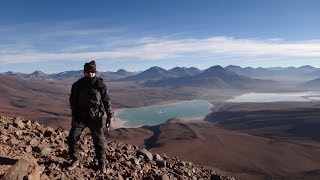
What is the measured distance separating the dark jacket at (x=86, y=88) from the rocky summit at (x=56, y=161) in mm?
1327

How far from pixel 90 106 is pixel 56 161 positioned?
1684 mm

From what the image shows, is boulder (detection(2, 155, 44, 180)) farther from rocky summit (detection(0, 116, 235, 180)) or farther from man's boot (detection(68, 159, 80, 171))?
man's boot (detection(68, 159, 80, 171))

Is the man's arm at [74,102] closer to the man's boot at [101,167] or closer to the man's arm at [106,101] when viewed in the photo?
the man's arm at [106,101]

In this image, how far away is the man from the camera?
333 inches

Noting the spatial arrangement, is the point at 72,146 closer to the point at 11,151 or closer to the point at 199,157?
the point at 11,151

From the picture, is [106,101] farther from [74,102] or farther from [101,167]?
[101,167]

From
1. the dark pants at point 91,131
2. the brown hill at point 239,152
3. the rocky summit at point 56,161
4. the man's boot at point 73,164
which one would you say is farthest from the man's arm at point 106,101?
the brown hill at point 239,152

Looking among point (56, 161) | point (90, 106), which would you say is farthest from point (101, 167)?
point (90, 106)

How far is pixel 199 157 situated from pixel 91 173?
197 ft

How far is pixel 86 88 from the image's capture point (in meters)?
8.48

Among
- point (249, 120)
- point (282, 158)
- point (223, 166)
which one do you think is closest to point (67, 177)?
point (223, 166)

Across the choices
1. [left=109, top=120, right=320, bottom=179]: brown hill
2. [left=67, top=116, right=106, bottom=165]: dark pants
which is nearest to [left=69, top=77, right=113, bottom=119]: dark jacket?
[left=67, top=116, right=106, bottom=165]: dark pants

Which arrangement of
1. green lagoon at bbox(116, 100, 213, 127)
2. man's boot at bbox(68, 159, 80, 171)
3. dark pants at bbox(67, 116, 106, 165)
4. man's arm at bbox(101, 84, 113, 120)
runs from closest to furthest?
1. man's arm at bbox(101, 84, 113, 120)
2. dark pants at bbox(67, 116, 106, 165)
3. man's boot at bbox(68, 159, 80, 171)
4. green lagoon at bbox(116, 100, 213, 127)

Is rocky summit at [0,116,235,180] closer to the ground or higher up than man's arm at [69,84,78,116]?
closer to the ground
